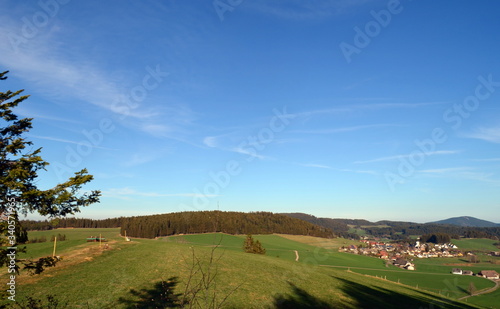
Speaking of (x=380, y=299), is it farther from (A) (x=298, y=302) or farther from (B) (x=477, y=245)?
(B) (x=477, y=245)

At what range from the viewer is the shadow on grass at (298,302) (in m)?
17.7

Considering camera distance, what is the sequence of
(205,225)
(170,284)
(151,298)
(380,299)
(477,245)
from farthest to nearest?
(477,245), (205,225), (380,299), (170,284), (151,298)

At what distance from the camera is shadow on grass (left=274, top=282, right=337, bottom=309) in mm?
17686

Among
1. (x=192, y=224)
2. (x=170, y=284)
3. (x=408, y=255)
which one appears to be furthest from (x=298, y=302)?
(x=408, y=255)

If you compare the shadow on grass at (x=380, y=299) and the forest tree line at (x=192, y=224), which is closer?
the shadow on grass at (x=380, y=299)

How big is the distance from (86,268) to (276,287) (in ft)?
47.3

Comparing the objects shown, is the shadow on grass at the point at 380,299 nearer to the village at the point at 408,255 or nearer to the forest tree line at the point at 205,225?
the forest tree line at the point at 205,225

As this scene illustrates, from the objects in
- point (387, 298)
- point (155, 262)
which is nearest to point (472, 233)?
point (387, 298)

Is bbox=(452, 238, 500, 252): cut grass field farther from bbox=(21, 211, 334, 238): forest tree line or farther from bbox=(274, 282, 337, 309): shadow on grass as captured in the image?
bbox=(274, 282, 337, 309): shadow on grass

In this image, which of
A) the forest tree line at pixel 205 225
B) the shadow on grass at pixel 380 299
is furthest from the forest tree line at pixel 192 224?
the shadow on grass at pixel 380 299

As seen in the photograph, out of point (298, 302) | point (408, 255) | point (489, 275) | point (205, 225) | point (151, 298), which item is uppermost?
point (151, 298)

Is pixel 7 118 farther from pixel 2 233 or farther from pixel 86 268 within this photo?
pixel 86 268

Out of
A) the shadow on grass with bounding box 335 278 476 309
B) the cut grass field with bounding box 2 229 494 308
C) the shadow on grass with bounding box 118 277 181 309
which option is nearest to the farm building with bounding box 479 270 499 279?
the shadow on grass with bounding box 335 278 476 309

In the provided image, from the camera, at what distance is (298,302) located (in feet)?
60.6
